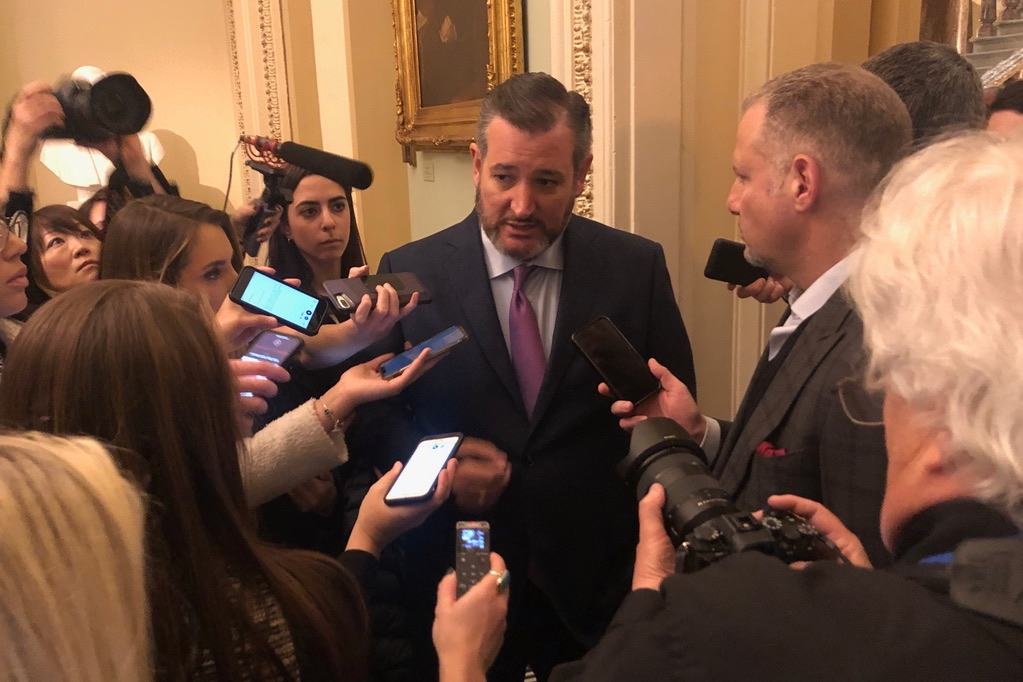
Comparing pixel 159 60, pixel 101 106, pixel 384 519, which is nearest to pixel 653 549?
pixel 384 519

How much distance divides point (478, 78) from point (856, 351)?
2.09 metres

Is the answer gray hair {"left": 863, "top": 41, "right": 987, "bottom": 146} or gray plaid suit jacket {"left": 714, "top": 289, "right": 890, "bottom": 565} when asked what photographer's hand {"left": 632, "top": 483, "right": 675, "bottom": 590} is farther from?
gray hair {"left": 863, "top": 41, "right": 987, "bottom": 146}

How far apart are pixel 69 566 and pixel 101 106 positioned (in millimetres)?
1906

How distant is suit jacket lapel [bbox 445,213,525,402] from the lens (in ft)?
4.90

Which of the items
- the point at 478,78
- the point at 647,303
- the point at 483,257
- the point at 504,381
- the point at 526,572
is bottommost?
the point at 526,572

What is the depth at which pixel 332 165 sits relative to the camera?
6.01 feet

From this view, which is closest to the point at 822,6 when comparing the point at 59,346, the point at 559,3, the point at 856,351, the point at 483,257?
the point at 559,3

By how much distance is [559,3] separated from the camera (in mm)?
1920

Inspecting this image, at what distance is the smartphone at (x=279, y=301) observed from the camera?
4.72ft

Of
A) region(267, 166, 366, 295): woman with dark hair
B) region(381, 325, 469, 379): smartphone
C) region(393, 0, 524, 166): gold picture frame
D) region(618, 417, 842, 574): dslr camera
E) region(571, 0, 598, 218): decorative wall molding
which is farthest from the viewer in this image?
region(393, 0, 524, 166): gold picture frame

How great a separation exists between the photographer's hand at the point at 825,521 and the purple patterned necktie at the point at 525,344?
0.67m

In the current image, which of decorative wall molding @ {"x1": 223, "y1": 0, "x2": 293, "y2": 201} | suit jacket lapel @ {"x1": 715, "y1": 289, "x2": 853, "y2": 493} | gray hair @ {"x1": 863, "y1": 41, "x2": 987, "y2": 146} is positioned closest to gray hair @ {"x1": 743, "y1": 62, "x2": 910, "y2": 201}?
suit jacket lapel @ {"x1": 715, "y1": 289, "x2": 853, "y2": 493}

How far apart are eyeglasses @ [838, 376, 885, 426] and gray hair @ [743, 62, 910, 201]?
1.35ft

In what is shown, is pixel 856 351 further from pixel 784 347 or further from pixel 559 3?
pixel 559 3
